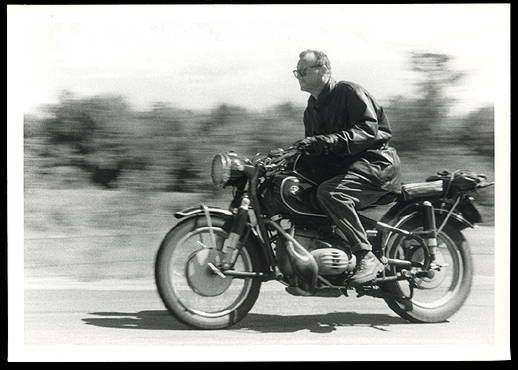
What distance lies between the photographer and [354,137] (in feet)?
19.0

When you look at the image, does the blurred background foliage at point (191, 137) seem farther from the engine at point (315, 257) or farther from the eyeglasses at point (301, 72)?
the engine at point (315, 257)

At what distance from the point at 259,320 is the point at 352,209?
1086mm

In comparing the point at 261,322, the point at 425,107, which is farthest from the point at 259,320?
the point at 425,107

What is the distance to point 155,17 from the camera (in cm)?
625

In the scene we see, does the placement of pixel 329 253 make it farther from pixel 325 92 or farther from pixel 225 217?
pixel 325 92

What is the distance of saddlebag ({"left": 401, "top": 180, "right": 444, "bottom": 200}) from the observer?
600 cm

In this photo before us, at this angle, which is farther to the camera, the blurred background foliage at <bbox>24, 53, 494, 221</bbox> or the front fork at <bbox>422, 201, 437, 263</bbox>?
the blurred background foliage at <bbox>24, 53, 494, 221</bbox>

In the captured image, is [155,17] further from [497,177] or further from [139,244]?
[497,177]

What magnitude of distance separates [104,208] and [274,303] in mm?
1620

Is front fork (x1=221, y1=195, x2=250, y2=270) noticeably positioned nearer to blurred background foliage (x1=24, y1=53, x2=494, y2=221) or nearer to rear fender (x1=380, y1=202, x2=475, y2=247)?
blurred background foliage (x1=24, y1=53, x2=494, y2=221)

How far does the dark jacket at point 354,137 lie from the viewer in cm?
581

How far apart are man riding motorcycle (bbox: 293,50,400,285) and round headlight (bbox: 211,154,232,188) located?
522 millimetres

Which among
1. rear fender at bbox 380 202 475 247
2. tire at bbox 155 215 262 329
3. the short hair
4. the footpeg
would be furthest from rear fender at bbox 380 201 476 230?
the footpeg

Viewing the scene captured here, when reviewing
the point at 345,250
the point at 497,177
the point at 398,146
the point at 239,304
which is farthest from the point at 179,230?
the point at 497,177
